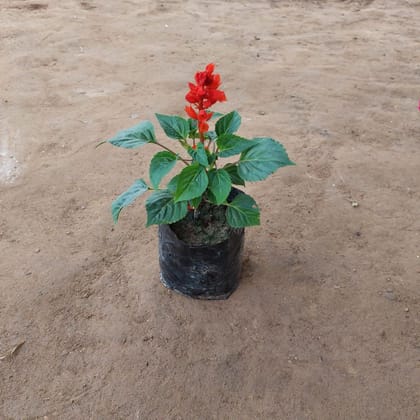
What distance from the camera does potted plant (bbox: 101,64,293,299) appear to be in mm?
1554

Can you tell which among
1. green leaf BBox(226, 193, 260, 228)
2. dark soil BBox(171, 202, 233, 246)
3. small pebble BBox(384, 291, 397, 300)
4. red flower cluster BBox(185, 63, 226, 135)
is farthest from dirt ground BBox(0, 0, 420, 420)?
red flower cluster BBox(185, 63, 226, 135)

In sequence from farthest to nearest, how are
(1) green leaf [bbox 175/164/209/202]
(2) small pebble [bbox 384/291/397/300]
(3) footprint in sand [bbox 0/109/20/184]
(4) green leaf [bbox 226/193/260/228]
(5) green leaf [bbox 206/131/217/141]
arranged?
(3) footprint in sand [bbox 0/109/20/184]
(2) small pebble [bbox 384/291/397/300]
(5) green leaf [bbox 206/131/217/141]
(4) green leaf [bbox 226/193/260/228]
(1) green leaf [bbox 175/164/209/202]

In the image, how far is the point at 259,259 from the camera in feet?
7.00

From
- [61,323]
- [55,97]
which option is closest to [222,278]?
[61,323]

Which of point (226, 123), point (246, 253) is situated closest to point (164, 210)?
point (226, 123)

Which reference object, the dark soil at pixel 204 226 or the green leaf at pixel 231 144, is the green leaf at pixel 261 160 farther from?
the dark soil at pixel 204 226

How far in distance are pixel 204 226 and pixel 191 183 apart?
352mm

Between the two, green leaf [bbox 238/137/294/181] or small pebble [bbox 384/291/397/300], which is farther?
small pebble [bbox 384/291/397/300]

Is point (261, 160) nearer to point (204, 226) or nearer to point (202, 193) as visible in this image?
point (202, 193)

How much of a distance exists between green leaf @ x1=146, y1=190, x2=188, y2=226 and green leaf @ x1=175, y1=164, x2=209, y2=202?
0.11 meters

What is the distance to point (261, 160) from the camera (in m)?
1.62

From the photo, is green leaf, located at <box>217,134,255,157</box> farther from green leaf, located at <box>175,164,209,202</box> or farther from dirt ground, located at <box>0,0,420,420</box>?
dirt ground, located at <box>0,0,420,420</box>

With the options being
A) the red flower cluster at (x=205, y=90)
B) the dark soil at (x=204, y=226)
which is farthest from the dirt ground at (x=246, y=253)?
the red flower cluster at (x=205, y=90)

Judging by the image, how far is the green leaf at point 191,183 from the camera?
1514mm
